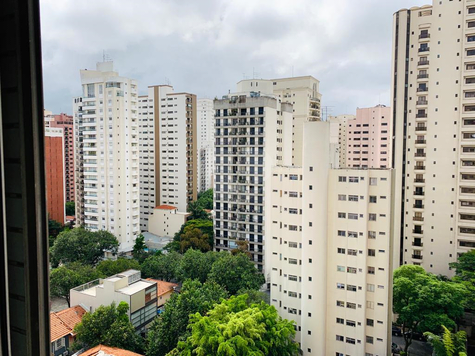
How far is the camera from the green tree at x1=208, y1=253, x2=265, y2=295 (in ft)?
52.0

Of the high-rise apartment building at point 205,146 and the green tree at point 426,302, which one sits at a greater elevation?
the high-rise apartment building at point 205,146

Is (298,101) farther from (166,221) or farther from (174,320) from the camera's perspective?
(174,320)

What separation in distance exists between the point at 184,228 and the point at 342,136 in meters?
23.9

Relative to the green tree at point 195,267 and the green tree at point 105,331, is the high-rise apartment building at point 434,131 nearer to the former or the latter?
the green tree at point 195,267

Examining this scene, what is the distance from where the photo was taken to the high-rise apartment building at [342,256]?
12.4 meters

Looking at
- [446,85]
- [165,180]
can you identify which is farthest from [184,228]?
[446,85]

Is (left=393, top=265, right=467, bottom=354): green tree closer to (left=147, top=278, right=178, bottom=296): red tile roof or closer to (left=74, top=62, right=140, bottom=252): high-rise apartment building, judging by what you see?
(left=147, top=278, right=178, bottom=296): red tile roof

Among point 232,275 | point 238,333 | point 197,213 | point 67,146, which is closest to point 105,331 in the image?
point 238,333

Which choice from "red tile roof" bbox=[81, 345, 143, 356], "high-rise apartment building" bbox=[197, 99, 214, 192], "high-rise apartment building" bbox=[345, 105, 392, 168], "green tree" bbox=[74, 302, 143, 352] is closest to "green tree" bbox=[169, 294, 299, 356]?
"red tile roof" bbox=[81, 345, 143, 356]

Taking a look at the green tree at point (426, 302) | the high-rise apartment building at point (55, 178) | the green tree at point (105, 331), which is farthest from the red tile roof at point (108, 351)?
the high-rise apartment building at point (55, 178)

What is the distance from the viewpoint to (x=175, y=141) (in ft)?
109

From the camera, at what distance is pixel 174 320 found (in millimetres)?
11633

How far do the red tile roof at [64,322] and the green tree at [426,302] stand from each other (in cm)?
1235

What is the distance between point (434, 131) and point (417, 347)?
10.5 m
